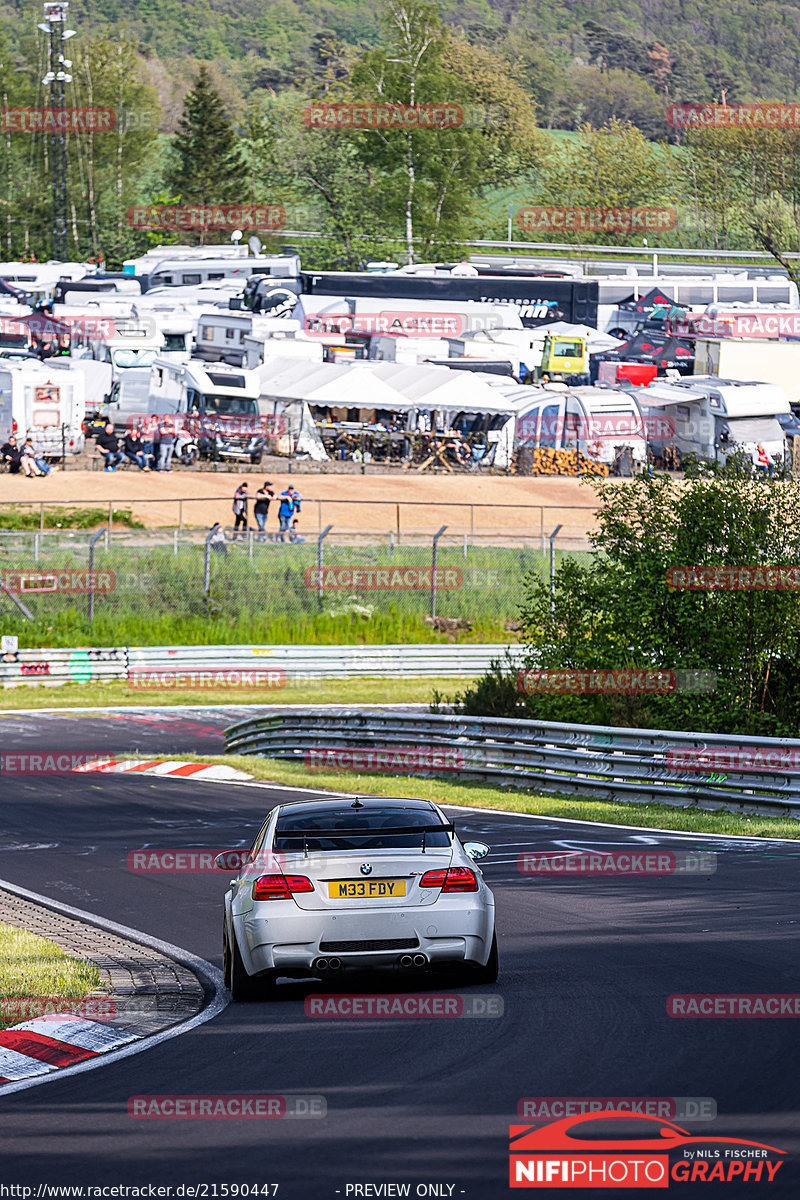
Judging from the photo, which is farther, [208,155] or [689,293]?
[208,155]

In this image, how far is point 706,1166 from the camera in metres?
5.54

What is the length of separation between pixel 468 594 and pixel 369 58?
284ft

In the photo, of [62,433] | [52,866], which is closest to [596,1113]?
[52,866]

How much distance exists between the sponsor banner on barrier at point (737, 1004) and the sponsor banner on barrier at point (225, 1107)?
2.37 meters

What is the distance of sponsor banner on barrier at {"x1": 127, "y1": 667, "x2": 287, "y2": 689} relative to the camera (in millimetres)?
35156

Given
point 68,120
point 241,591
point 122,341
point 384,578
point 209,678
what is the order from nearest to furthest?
point 209,678
point 241,591
point 384,578
point 122,341
point 68,120

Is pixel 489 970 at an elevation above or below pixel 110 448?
below

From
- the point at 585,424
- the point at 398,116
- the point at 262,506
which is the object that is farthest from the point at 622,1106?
the point at 398,116

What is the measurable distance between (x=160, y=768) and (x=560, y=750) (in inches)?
275

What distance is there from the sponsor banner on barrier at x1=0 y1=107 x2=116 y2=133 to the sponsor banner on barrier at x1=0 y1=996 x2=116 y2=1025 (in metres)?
112

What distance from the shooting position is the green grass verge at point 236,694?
109ft

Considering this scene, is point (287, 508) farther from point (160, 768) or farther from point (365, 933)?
point (365, 933)

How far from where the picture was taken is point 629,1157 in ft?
18.5

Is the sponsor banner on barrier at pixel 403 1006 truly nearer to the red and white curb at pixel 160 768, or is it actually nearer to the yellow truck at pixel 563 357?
the red and white curb at pixel 160 768
